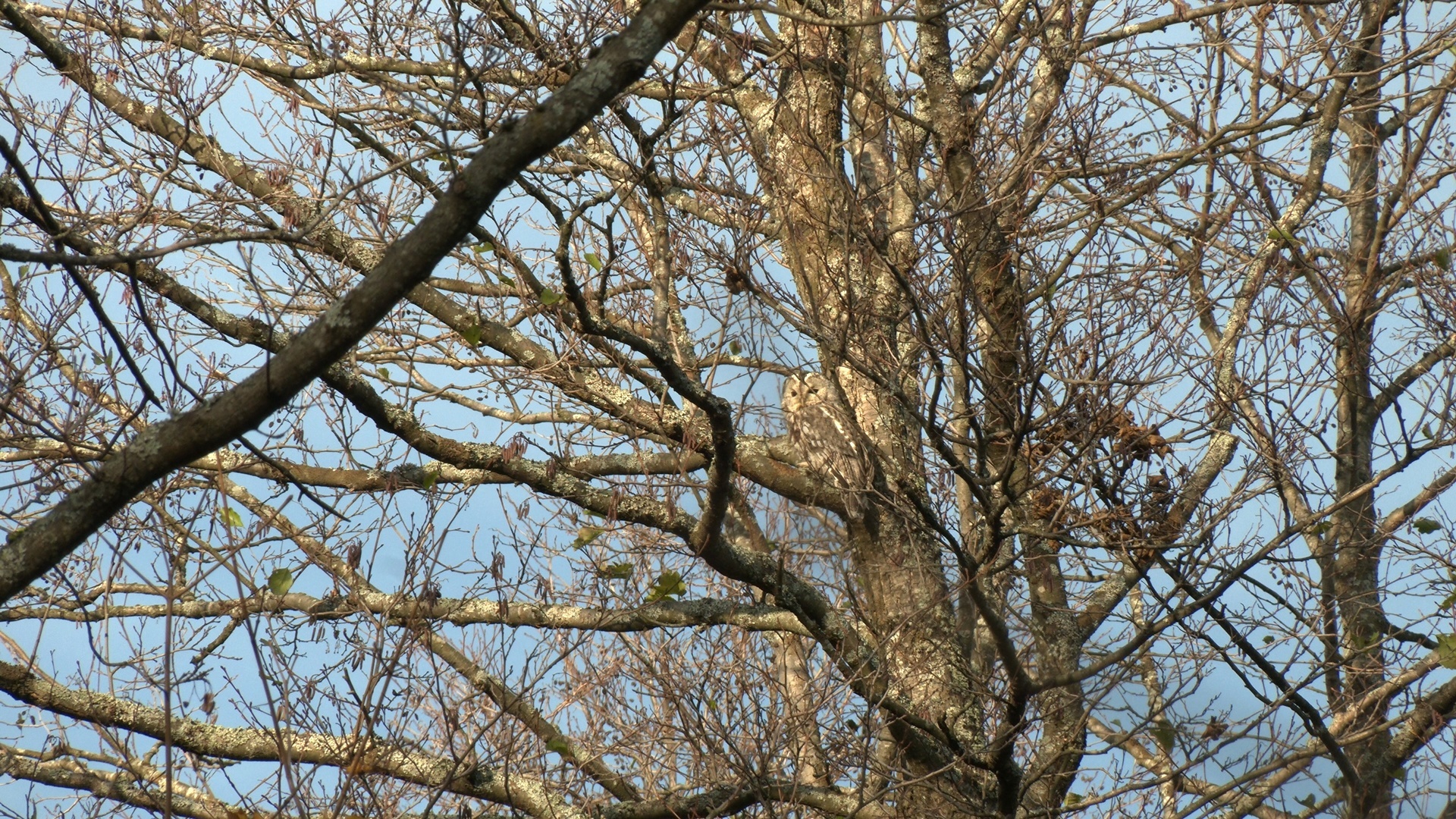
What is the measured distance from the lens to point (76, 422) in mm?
4699

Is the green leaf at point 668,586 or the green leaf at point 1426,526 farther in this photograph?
the green leaf at point 1426,526

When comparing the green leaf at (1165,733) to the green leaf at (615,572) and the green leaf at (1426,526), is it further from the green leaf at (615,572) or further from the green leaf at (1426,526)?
the green leaf at (615,572)

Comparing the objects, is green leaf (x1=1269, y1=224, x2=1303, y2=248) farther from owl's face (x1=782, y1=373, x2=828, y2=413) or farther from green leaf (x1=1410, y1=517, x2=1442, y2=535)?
owl's face (x1=782, y1=373, x2=828, y2=413)

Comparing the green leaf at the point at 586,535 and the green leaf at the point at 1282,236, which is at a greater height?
the green leaf at the point at 1282,236

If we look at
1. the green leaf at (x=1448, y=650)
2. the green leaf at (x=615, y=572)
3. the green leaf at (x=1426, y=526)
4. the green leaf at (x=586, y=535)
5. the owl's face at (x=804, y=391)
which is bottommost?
the green leaf at (x=1448, y=650)

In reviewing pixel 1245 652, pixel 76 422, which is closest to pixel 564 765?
pixel 76 422

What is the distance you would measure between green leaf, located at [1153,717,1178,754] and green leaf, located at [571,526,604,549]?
2672 mm

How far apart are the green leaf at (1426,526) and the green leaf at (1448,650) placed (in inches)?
36.2

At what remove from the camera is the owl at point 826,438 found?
489 cm

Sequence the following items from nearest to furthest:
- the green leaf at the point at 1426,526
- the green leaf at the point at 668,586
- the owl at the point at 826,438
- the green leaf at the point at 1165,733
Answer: the green leaf at the point at 1165,733, the owl at the point at 826,438, the green leaf at the point at 668,586, the green leaf at the point at 1426,526

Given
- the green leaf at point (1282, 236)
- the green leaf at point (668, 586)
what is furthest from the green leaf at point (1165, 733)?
the green leaf at point (1282, 236)

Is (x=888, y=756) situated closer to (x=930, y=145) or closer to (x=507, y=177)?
(x=930, y=145)

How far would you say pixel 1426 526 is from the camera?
19.7ft

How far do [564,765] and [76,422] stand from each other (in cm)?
257
